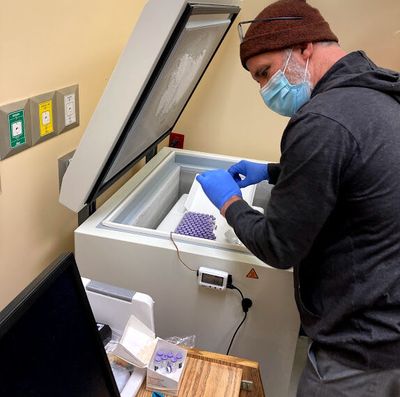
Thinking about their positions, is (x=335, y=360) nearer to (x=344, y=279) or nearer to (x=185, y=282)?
(x=344, y=279)

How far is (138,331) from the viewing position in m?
1.00

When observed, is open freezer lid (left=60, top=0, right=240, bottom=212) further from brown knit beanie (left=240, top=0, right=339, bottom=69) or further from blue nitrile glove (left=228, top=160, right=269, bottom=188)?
blue nitrile glove (left=228, top=160, right=269, bottom=188)

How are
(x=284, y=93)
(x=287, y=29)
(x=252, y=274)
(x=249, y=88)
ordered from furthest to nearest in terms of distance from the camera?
(x=249, y=88), (x=252, y=274), (x=284, y=93), (x=287, y=29)

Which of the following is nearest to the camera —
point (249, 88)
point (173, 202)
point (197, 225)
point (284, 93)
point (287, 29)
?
point (287, 29)

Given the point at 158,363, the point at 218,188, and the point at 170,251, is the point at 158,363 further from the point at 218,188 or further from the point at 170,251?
the point at 218,188

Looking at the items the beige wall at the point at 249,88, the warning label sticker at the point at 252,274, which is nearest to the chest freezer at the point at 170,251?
the warning label sticker at the point at 252,274

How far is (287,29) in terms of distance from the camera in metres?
1.03

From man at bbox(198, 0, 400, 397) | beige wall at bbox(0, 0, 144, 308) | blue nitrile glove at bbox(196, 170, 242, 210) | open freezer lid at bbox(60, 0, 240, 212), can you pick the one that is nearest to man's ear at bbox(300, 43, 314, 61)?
man at bbox(198, 0, 400, 397)

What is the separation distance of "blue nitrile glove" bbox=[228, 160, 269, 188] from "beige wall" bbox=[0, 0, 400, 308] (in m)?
0.59

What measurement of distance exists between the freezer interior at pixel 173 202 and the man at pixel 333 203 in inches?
12.4

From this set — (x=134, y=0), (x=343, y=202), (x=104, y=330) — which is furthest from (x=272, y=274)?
(x=134, y=0)

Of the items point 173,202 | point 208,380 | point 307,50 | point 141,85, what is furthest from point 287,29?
point 173,202

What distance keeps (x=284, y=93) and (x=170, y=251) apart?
564 millimetres

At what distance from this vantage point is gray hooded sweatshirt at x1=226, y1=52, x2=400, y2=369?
89cm
